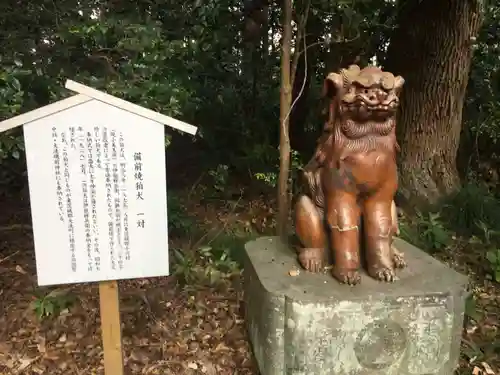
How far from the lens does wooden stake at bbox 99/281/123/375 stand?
7.62 ft

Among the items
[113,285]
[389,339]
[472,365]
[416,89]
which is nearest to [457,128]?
[416,89]

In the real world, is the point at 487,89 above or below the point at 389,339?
above

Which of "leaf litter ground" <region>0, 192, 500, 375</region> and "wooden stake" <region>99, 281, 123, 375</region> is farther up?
"wooden stake" <region>99, 281, 123, 375</region>

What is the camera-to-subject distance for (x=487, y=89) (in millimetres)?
6188

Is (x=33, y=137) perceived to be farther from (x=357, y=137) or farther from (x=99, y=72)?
(x=357, y=137)

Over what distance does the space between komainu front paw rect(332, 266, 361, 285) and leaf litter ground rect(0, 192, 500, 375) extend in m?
0.96

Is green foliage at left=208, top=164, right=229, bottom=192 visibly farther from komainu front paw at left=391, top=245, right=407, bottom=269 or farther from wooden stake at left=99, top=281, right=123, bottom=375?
wooden stake at left=99, top=281, right=123, bottom=375

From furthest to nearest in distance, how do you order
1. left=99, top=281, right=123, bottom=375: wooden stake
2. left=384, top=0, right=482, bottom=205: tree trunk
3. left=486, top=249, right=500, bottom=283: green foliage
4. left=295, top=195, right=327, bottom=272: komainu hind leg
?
1. left=384, top=0, right=482, bottom=205: tree trunk
2. left=486, top=249, right=500, bottom=283: green foliage
3. left=295, top=195, right=327, bottom=272: komainu hind leg
4. left=99, top=281, right=123, bottom=375: wooden stake

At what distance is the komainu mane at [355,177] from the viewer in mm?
2385

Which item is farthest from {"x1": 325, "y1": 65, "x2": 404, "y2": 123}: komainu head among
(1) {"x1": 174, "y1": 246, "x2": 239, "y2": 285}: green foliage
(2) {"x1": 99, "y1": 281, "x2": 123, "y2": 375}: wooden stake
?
(1) {"x1": 174, "y1": 246, "x2": 239, "y2": 285}: green foliage

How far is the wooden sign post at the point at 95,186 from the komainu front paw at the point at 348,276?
91 centimetres

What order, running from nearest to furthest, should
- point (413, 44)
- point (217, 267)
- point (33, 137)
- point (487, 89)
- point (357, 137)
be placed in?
point (33, 137) < point (357, 137) < point (217, 267) < point (413, 44) < point (487, 89)

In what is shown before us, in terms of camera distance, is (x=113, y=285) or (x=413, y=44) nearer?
(x=113, y=285)

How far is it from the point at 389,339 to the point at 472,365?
1.01 metres
